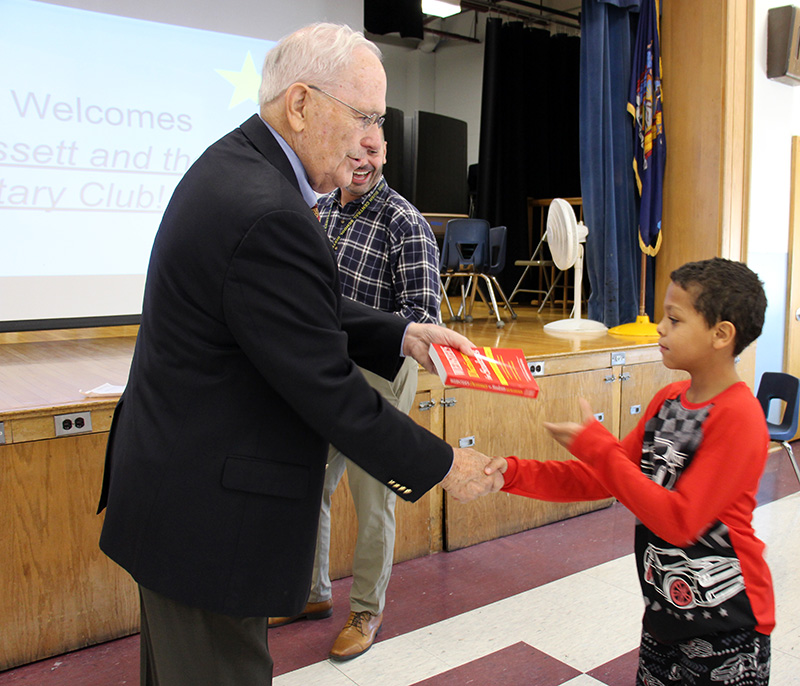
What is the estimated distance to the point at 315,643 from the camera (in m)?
2.30

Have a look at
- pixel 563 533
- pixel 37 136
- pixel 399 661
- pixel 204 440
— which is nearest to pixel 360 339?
pixel 204 440

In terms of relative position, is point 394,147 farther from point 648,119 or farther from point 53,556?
point 53,556

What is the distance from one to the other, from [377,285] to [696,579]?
1341mm

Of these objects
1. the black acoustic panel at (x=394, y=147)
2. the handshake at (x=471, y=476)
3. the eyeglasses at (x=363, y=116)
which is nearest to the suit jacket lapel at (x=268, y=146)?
the eyeglasses at (x=363, y=116)

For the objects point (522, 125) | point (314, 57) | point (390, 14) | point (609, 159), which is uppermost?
point (390, 14)

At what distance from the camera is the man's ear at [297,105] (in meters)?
1.20

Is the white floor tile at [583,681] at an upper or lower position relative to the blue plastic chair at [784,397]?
lower

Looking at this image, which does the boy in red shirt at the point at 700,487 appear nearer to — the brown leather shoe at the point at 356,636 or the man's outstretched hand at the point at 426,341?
the man's outstretched hand at the point at 426,341

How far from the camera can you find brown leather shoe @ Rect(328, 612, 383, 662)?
2.19 meters

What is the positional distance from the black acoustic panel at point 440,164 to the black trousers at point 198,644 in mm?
8008

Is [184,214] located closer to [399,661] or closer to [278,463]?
[278,463]

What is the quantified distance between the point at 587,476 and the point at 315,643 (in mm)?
1207

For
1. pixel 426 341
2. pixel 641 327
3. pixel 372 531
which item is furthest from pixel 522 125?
pixel 426 341

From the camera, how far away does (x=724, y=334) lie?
146 centimetres
